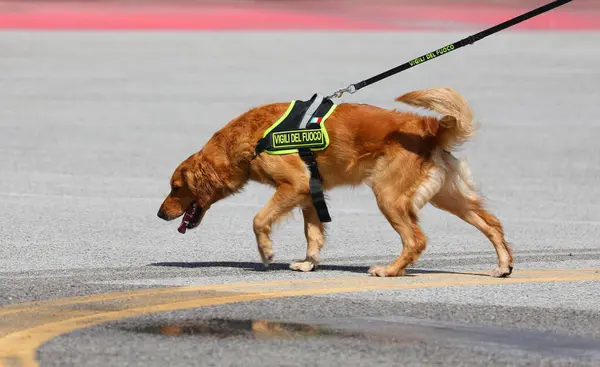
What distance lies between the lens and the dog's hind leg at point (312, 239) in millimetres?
10148

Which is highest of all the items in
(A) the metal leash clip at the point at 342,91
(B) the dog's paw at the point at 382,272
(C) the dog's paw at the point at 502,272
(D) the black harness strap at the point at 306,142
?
(A) the metal leash clip at the point at 342,91

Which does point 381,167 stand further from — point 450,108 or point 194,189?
point 194,189

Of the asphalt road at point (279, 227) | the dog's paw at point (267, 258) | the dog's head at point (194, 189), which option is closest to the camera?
the asphalt road at point (279, 227)

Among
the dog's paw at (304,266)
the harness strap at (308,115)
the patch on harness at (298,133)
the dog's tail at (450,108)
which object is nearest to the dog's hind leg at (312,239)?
the dog's paw at (304,266)

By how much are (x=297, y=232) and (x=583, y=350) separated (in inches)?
226

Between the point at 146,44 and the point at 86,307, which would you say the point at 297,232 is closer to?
the point at 86,307

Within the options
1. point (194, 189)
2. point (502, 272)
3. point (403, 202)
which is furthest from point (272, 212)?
point (502, 272)

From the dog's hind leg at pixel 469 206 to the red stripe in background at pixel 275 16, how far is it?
31997mm

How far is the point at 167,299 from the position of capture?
336 inches

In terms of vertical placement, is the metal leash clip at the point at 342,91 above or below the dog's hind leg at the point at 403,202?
above

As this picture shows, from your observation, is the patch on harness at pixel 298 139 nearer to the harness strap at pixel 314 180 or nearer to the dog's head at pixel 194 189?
the harness strap at pixel 314 180

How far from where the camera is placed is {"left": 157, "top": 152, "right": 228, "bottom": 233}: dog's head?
10.3 meters

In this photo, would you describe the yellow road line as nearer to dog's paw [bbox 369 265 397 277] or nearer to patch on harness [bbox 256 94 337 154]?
dog's paw [bbox 369 265 397 277]

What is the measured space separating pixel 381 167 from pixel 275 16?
36334 mm
